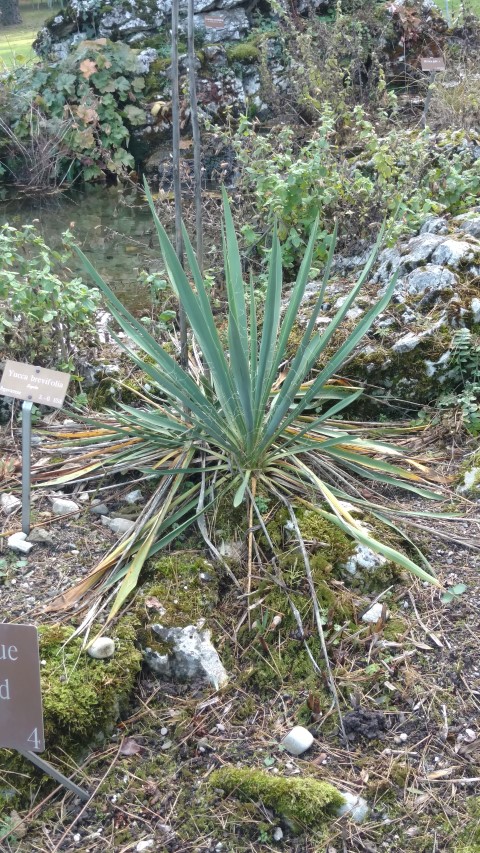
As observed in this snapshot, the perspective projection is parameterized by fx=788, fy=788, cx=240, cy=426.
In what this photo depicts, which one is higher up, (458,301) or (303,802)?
(458,301)

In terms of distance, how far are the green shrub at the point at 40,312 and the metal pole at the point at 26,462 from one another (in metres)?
0.86

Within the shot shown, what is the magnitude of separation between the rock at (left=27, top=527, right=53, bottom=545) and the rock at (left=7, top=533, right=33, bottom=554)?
0.8 inches

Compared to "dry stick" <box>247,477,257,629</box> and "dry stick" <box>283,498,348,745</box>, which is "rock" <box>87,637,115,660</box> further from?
"dry stick" <box>283,498,348,745</box>

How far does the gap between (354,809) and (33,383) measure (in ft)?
5.45

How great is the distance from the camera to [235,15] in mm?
9336

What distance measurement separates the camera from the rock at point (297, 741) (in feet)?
6.78

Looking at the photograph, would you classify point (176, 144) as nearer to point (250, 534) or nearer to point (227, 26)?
point (250, 534)

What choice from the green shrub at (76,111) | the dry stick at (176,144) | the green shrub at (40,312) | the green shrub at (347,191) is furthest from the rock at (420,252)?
the green shrub at (76,111)

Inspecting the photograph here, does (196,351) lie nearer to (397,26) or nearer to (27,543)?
A: (27,543)

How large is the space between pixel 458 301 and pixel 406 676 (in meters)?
1.84

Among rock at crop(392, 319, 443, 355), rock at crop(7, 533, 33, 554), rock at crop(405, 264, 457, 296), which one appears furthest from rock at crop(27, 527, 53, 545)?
rock at crop(405, 264, 457, 296)

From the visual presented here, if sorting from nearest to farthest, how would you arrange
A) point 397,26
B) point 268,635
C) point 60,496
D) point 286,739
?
point 286,739 → point 268,635 → point 60,496 → point 397,26

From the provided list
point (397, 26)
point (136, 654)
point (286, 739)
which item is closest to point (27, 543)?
point (136, 654)

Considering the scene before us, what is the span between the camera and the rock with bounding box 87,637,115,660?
2.23 metres
